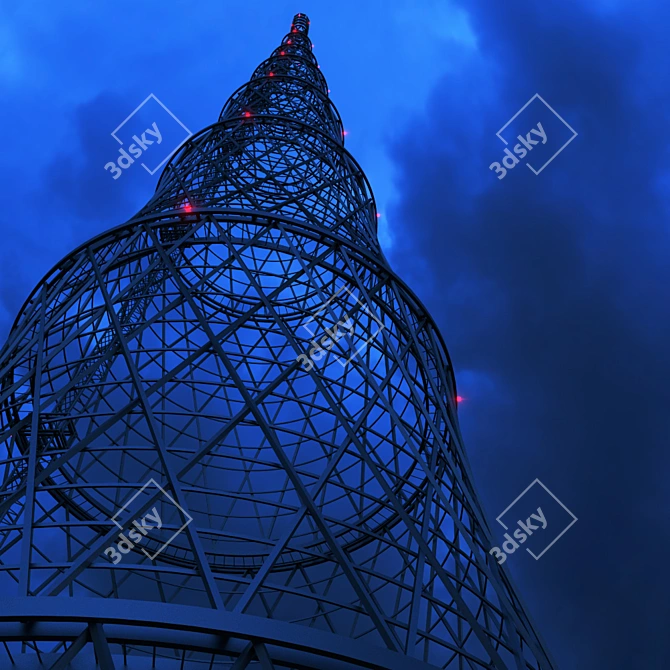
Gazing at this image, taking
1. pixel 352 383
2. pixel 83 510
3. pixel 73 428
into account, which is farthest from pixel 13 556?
pixel 352 383

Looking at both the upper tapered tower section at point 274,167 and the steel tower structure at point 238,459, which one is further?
the upper tapered tower section at point 274,167

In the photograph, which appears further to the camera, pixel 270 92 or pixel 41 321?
pixel 270 92

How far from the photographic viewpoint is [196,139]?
26578mm

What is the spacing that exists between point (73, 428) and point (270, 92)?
20497mm

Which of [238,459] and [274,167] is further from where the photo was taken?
[274,167]

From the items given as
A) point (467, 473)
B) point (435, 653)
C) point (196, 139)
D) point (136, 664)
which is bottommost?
point (435, 653)

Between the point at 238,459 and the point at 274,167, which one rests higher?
the point at 274,167

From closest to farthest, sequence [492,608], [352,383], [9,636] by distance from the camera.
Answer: [9,636] → [492,608] → [352,383]

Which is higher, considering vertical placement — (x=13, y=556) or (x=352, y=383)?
(x=13, y=556)

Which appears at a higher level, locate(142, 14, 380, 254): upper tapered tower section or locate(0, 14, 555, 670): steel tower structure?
Result: locate(142, 14, 380, 254): upper tapered tower section

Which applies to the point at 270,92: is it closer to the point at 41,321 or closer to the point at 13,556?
the point at 41,321

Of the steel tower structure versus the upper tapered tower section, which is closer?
the steel tower structure

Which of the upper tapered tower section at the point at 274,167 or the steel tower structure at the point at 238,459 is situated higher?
the upper tapered tower section at the point at 274,167

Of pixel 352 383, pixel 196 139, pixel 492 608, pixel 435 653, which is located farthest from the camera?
pixel 435 653
